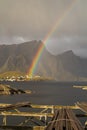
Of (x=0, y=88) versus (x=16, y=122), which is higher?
(x=0, y=88)

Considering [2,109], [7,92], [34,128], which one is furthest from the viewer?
[7,92]

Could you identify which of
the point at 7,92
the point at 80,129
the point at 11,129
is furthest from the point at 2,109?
the point at 7,92

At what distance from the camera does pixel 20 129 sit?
2144 centimetres

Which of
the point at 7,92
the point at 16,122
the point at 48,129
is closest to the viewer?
the point at 48,129

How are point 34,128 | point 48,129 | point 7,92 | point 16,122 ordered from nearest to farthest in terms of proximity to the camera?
point 48,129, point 34,128, point 16,122, point 7,92

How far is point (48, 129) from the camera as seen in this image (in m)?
17.1

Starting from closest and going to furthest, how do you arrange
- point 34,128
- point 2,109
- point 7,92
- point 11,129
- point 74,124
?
1. point 74,124
2. point 34,128
3. point 11,129
4. point 2,109
5. point 7,92

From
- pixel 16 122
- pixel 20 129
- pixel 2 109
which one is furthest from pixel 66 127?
pixel 16 122

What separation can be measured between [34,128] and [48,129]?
149 inches

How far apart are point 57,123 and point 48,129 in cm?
218

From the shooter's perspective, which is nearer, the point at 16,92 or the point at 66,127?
the point at 66,127

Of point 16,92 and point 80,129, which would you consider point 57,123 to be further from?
point 16,92

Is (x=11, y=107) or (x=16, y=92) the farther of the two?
(x=16, y=92)

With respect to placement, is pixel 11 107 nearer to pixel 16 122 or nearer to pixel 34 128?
pixel 34 128
